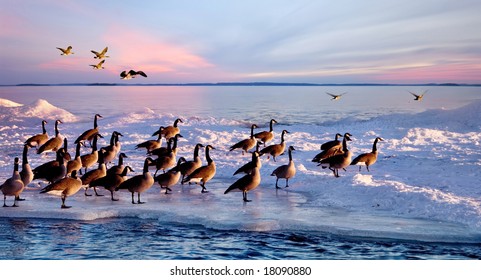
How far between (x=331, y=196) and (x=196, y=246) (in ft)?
21.2

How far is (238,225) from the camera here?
13492mm

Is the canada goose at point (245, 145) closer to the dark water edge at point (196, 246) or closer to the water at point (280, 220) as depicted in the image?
the water at point (280, 220)

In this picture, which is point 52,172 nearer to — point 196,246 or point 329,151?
point 196,246

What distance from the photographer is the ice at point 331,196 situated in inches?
531

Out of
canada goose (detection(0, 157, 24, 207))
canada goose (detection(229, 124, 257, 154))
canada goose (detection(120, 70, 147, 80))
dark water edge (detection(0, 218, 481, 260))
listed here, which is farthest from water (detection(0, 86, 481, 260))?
canada goose (detection(120, 70, 147, 80))

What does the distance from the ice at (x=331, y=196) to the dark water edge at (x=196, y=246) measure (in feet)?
1.81

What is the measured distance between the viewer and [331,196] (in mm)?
17125

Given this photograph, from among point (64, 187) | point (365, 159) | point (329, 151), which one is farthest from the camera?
point (329, 151)

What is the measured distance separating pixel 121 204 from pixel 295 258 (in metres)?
7.18

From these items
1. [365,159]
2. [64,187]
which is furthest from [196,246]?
[365,159]

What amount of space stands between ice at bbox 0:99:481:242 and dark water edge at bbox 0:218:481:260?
1.81 feet

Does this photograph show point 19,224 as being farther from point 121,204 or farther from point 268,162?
point 268,162

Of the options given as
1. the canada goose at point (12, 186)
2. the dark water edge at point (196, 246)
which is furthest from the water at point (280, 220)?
the canada goose at point (12, 186)

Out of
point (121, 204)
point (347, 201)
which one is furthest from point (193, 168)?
point (347, 201)
